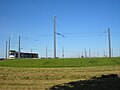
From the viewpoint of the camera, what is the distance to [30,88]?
16.1 metres

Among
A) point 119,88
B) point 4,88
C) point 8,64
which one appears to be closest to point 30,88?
point 4,88

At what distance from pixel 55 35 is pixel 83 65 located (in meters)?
6.75

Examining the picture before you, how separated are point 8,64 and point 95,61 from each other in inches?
670

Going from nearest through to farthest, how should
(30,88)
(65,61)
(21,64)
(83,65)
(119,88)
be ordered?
(119,88) < (30,88) < (83,65) < (65,61) < (21,64)

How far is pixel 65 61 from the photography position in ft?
126

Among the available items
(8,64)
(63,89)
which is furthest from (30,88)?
(8,64)

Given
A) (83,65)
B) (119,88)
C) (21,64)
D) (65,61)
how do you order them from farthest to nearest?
1. (21,64)
2. (65,61)
3. (83,65)
4. (119,88)

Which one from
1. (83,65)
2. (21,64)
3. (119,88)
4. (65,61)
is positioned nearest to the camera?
(119,88)

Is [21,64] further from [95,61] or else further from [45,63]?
[95,61]

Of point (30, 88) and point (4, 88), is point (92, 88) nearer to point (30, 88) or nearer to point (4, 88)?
point (30, 88)

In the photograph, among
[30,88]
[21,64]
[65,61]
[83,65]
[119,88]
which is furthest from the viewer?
[21,64]

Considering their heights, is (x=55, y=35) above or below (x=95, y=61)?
above

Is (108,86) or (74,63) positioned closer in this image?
(108,86)

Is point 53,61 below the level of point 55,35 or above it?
below
